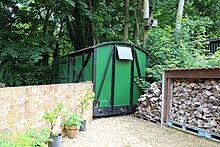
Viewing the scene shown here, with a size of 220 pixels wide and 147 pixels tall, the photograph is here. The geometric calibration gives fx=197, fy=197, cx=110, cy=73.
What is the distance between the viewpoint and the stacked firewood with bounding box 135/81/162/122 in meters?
5.54

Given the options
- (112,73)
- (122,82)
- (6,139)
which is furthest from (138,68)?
(6,139)

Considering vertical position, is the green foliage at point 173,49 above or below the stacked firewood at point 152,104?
above

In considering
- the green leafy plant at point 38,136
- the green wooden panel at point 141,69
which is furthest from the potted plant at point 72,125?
the green wooden panel at point 141,69

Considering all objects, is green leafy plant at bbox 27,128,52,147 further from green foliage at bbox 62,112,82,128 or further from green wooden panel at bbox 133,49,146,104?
green wooden panel at bbox 133,49,146,104

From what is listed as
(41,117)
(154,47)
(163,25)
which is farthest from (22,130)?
(163,25)

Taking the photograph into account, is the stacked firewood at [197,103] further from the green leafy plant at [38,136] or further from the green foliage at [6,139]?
the green foliage at [6,139]

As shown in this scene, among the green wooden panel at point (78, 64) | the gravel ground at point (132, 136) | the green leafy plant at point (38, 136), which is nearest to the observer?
the green leafy plant at point (38, 136)

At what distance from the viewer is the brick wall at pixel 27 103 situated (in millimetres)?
2666

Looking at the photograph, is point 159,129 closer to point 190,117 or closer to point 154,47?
point 190,117

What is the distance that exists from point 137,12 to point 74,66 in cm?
460

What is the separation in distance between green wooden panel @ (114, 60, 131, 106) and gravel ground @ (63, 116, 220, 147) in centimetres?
103

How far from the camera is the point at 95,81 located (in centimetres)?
576

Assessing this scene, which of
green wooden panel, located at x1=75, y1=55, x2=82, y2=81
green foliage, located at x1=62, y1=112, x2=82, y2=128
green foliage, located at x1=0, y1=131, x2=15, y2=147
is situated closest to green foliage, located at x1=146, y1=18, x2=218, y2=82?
green wooden panel, located at x1=75, y1=55, x2=82, y2=81

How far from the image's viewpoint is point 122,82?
6.41 meters
